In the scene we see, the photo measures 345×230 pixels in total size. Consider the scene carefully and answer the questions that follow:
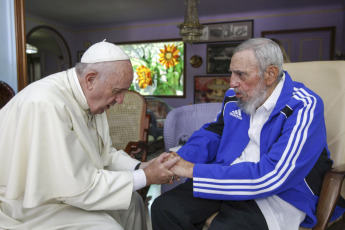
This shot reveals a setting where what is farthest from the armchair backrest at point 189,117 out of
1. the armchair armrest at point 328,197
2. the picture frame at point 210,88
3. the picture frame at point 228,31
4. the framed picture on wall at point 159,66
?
the framed picture on wall at point 159,66

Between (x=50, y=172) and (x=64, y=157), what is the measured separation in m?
0.11

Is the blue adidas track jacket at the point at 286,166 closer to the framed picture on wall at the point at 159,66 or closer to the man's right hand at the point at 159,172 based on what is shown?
the man's right hand at the point at 159,172

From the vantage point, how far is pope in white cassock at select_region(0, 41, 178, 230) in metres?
1.33

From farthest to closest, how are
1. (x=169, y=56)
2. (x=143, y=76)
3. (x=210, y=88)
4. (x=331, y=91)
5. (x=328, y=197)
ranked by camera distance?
(x=143, y=76) < (x=169, y=56) < (x=210, y=88) < (x=331, y=91) < (x=328, y=197)

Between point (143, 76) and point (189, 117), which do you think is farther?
point (143, 76)

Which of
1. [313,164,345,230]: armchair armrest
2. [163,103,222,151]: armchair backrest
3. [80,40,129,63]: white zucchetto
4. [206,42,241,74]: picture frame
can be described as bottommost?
[313,164,345,230]: armchair armrest

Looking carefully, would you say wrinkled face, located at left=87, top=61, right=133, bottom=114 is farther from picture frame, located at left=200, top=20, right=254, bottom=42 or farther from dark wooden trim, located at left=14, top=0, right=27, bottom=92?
picture frame, located at left=200, top=20, right=254, bottom=42

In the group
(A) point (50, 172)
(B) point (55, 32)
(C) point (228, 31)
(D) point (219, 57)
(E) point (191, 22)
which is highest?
(B) point (55, 32)

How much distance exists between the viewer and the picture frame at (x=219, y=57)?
8035mm

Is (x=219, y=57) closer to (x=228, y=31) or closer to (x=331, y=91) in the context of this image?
(x=228, y=31)

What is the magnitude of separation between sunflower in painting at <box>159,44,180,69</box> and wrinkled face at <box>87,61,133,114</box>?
7242 millimetres

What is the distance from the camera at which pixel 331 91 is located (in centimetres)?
191

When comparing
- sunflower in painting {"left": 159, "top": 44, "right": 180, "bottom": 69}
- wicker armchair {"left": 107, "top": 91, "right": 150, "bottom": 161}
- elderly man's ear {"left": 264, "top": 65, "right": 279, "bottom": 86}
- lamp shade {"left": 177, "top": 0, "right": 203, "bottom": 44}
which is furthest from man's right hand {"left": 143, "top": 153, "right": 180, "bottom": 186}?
sunflower in painting {"left": 159, "top": 44, "right": 180, "bottom": 69}

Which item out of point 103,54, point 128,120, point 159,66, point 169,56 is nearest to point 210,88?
point 169,56
